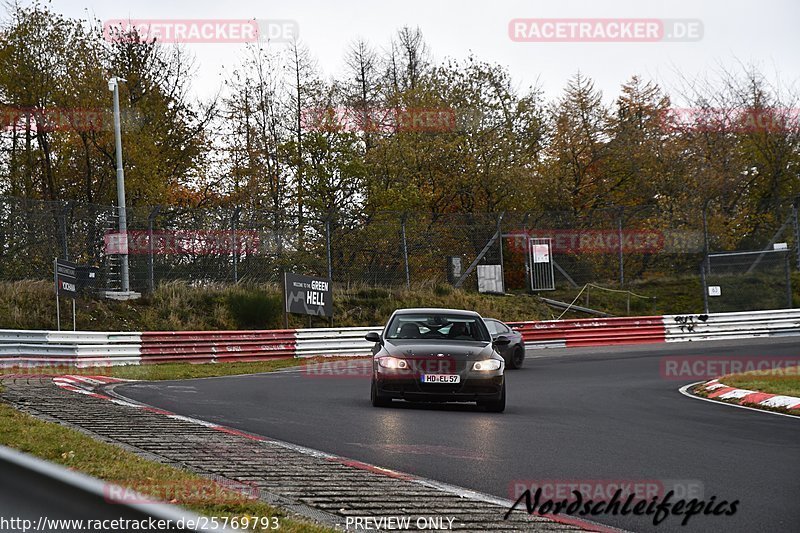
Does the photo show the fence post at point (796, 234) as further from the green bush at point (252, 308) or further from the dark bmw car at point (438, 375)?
the dark bmw car at point (438, 375)

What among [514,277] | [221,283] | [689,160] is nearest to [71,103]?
[221,283]

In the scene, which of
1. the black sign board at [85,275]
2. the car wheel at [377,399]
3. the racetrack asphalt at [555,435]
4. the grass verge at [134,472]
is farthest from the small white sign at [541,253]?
the grass verge at [134,472]

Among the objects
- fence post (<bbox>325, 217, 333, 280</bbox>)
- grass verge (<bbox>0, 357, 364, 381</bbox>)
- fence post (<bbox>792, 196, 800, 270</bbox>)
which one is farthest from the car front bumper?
fence post (<bbox>792, 196, 800, 270</bbox>)

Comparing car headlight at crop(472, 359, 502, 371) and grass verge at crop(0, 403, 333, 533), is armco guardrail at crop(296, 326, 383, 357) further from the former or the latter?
grass verge at crop(0, 403, 333, 533)

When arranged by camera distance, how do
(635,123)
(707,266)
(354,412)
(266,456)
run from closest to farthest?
(266,456), (354,412), (707,266), (635,123)

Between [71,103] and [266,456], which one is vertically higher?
[71,103]

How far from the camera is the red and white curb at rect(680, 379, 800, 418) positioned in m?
13.7

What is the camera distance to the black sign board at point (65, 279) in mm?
23703

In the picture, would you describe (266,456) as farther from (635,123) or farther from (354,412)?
(635,123)

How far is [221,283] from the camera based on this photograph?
29828mm

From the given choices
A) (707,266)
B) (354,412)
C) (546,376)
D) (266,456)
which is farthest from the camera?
(707,266)

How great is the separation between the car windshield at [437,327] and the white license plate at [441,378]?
102 cm

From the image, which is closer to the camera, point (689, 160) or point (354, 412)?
point (354, 412)

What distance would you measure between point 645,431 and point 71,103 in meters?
31.5
